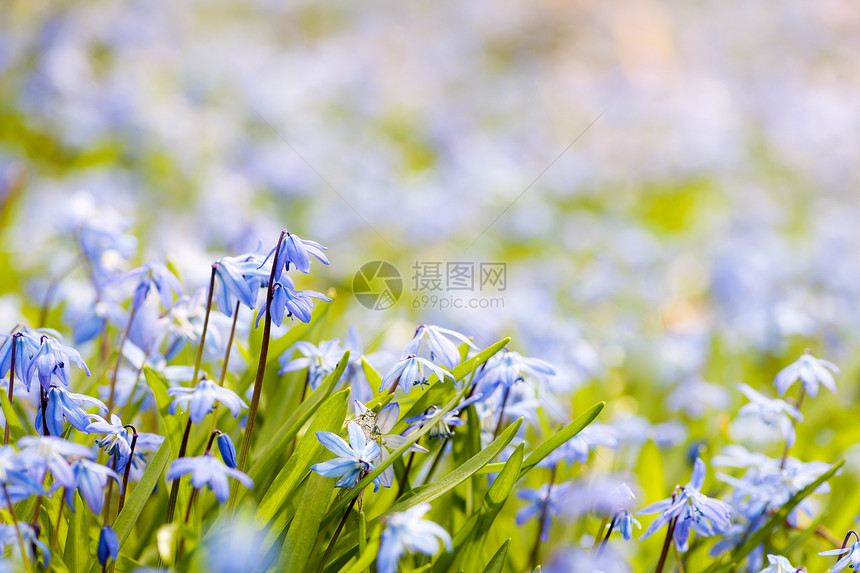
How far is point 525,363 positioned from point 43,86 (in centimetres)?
568

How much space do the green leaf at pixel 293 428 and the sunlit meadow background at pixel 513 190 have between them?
581 millimetres

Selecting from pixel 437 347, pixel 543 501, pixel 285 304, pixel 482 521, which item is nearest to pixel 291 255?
pixel 285 304

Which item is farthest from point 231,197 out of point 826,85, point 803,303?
point 826,85

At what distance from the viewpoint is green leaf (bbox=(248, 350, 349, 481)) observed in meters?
1.64

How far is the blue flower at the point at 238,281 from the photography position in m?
1.54

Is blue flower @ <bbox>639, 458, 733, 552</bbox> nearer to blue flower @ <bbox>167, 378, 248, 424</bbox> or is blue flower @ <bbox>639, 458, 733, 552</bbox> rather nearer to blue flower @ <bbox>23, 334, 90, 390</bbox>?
blue flower @ <bbox>167, 378, 248, 424</bbox>

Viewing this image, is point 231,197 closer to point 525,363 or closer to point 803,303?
point 525,363

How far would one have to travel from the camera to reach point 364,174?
231 inches

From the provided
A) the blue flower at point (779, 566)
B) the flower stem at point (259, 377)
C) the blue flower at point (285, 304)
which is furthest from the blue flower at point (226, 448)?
the blue flower at point (779, 566)

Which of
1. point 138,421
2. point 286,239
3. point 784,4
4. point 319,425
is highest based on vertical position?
point 784,4

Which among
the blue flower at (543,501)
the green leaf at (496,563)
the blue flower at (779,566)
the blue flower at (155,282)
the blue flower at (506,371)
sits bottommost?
the blue flower at (543,501)

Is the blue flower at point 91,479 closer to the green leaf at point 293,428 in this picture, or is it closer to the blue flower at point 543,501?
the green leaf at point 293,428

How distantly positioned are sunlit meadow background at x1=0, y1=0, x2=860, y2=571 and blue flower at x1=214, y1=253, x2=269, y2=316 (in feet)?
2.48

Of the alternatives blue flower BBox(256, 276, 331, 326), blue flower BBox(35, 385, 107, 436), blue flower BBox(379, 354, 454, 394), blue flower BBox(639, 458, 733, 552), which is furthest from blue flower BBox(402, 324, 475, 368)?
→ blue flower BBox(35, 385, 107, 436)
